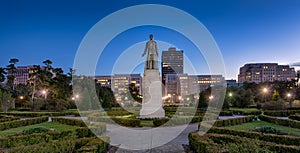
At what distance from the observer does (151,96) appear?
18422mm

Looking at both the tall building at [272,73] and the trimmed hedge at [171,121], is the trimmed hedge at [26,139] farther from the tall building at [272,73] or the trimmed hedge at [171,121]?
the tall building at [272,73]

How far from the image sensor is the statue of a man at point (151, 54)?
751 inches

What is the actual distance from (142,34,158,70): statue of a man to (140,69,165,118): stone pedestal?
0.55m

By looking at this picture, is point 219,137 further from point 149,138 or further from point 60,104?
point 60,104

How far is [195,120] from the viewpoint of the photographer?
61.6 feet

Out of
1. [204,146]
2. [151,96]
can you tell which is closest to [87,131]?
[204,146]

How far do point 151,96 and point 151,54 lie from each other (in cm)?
370

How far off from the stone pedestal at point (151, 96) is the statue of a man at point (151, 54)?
1.80 ft

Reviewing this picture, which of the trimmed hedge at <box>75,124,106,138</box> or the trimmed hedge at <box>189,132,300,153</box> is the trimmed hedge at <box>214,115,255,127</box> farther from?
the trimmed hedge at <box>75,124,106,138</box>

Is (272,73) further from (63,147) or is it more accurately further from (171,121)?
(63,147)

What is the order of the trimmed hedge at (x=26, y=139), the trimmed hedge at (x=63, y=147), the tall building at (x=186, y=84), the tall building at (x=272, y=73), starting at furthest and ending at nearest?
1. the tall building at (x=272, y=73)
2. the tall building at (x=186, y=84)
3. the trimmed hedge at (x=26, y=139)
4. the trimmed hedge at (x=63, y=147)

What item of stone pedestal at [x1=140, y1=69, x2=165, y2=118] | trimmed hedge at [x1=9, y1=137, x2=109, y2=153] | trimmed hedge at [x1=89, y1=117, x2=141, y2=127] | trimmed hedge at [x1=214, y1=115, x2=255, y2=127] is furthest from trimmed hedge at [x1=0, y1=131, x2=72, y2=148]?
trimmed hedge at [x1=214, y1=115, x2=255, y2=127]

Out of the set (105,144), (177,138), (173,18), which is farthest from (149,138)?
(173,18)

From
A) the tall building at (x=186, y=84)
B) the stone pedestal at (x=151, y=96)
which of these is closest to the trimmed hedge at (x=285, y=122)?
the stone pedestal at (x=151, y=96)
